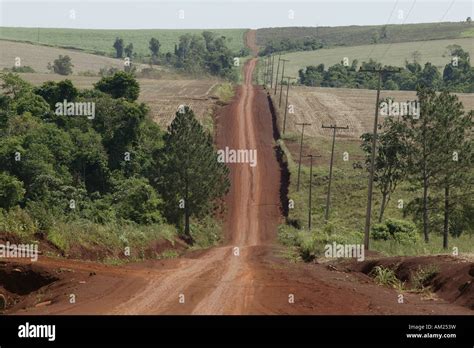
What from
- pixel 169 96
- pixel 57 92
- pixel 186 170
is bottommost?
pixel 186 170

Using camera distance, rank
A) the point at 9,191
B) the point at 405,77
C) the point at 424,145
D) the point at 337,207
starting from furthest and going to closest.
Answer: the point at 405,77 < the point at 337,207 < the point at 424,145 < the point at 9,191

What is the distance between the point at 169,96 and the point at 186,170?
222 ft

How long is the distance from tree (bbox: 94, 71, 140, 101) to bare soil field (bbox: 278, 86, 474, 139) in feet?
96.4

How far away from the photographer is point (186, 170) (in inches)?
2007

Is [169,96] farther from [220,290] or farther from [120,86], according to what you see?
[220,290]

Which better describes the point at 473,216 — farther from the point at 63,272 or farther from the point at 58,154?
the point at 63,272

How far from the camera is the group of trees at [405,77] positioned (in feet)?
498

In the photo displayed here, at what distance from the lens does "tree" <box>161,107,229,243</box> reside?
5069 centimetres

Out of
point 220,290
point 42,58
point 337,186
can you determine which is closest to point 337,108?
point 337,186

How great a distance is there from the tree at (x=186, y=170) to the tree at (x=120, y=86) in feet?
75.3

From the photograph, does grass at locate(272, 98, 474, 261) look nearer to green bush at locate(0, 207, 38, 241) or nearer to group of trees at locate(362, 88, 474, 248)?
group of trees at locate(362, 88, 474, 248)
